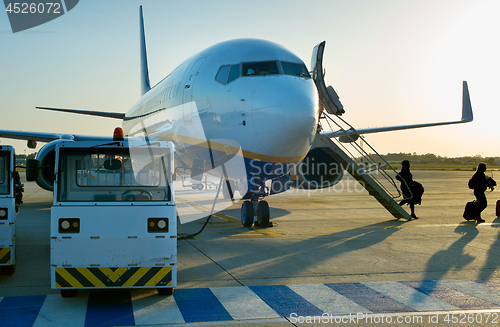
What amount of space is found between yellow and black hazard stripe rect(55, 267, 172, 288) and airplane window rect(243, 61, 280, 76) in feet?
16.4

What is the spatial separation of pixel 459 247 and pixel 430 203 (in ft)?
31.9

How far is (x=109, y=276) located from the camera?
5.12m

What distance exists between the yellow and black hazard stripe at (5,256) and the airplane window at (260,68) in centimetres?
529

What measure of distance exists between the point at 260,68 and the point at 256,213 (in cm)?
383

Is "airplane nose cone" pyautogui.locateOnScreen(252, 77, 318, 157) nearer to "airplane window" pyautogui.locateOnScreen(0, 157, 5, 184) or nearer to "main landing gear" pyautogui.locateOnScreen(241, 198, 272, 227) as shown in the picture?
"main landing gear" pyautogui.locateOnScreen(241, 198, 272, 227)

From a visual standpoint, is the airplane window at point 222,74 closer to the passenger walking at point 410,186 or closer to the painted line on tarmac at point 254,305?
the painted line on tarmac at point 254,305

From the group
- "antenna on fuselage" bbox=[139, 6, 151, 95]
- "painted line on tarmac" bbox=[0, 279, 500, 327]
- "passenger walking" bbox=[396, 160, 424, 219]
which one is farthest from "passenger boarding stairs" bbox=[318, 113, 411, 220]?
"antenna on fuselage" bbox=[139, 6, 151, 95]

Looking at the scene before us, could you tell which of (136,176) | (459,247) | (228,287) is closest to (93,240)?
(136,176)

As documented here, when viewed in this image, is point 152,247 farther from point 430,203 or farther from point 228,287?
point 430,203

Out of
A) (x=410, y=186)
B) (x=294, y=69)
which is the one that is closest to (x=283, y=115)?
(x=294, y=69)

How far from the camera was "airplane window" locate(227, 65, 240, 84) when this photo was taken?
9138mm

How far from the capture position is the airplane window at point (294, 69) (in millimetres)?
9148

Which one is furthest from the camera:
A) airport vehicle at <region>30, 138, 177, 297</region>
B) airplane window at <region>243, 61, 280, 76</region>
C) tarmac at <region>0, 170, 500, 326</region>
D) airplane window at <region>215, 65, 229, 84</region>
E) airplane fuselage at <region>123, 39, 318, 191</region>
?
airplane window at <region>215, 65, 229, 84</region>

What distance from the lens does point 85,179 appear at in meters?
6.07
